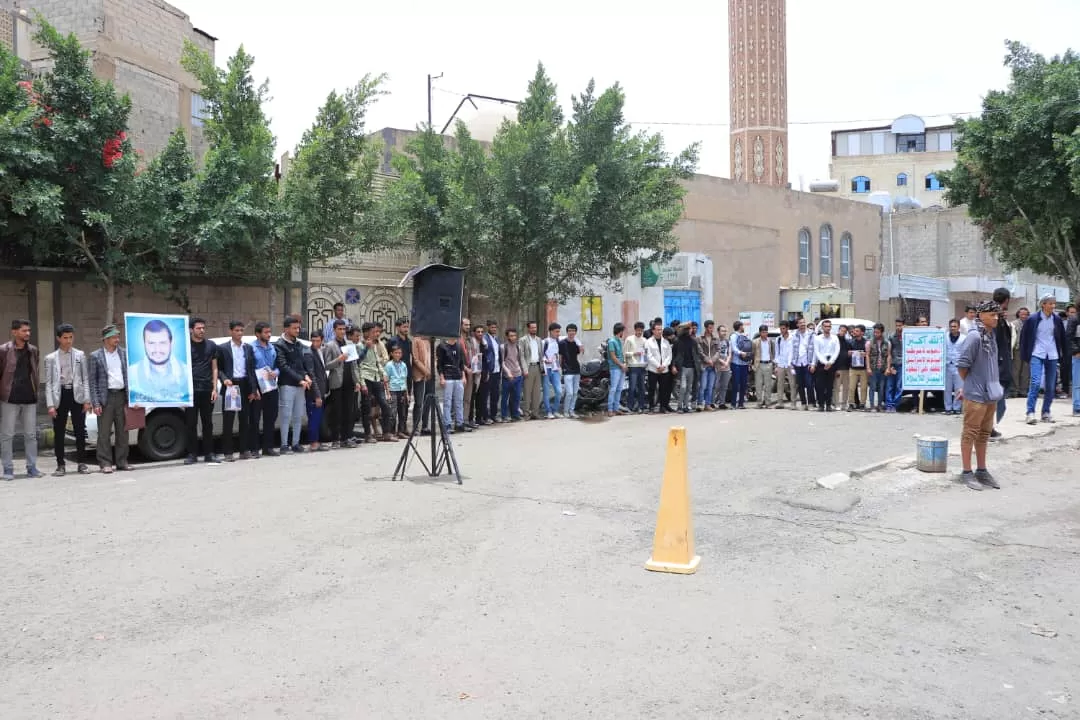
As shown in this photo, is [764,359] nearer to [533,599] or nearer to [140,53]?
[533,599]

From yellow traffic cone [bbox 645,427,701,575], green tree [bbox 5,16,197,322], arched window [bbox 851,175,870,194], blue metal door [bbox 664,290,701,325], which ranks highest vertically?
arched window [bbox 851,175,870,194]

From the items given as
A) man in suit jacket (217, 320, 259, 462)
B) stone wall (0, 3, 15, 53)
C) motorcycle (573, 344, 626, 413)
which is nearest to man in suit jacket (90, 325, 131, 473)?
man in suit jacket (217, 320, 259, 462)

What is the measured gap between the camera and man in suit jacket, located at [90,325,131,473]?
10.9 meters

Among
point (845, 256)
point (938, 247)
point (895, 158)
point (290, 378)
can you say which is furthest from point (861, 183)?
point (290, 378)

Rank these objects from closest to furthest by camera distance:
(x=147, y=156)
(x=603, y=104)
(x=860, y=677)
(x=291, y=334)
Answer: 1. (x=860, y=677)
2. (x=291, y=334)
3. (x=603, y=104)
4. (x=147, y=156)

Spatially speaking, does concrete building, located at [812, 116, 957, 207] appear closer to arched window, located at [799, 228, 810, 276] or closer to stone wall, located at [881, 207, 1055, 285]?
stone wall, located at [881, 207, 1055, 285]

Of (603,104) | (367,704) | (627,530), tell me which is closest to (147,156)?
(603,104)

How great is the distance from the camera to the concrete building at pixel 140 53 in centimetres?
1950

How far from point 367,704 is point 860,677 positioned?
7.65 feet

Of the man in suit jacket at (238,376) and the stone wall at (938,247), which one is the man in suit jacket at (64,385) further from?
the stone wall at (938,247)

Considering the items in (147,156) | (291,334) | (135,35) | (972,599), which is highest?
(135,35)

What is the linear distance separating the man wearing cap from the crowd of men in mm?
24

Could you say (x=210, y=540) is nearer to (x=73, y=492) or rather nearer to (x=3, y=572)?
(x=3, y=572)

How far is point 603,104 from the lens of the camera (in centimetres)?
1798
